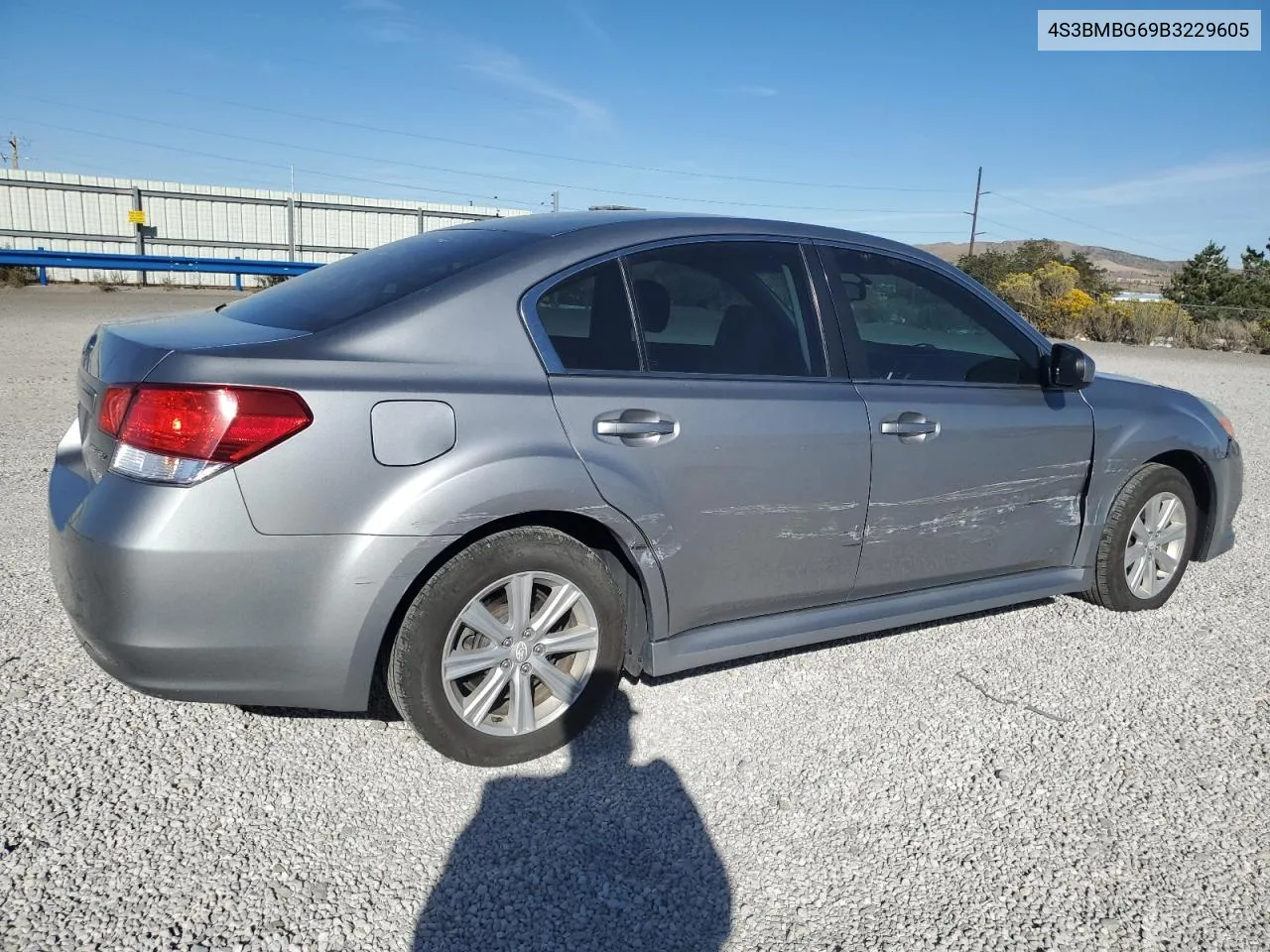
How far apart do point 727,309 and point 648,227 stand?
1.32ft

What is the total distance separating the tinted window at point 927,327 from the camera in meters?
3.79

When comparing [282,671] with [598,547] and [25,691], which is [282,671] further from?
[25,691]

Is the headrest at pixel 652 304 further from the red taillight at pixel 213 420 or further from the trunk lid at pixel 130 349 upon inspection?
the red taillight at pixel 213 420

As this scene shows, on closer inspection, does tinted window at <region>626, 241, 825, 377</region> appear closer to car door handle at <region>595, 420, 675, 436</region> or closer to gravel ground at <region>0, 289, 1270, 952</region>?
car door handle at <region>595, 420, 675, 436</region>

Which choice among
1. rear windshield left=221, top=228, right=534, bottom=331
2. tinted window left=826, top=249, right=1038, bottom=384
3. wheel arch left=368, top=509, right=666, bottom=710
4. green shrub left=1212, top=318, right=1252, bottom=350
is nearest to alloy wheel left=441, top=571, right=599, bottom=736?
wheel arch left=368, top=509, right=666, bottom=710

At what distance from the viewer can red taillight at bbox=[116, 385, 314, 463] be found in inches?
101

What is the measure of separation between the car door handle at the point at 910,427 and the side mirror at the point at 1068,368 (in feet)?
2.38

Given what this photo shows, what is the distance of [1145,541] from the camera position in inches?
181

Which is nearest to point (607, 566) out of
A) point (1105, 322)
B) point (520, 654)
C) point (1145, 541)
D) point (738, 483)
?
point (520, 654)

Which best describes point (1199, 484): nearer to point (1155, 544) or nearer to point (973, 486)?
point (1155, 544)

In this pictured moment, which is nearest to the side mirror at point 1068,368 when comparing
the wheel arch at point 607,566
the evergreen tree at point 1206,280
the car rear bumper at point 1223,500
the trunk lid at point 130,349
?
the car rear bumper at point 1223,500

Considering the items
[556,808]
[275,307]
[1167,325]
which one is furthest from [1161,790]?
[1167,325]

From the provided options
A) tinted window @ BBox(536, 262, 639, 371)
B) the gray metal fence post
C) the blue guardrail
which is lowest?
tinted window @ BBox(536, 262, 639, 371)

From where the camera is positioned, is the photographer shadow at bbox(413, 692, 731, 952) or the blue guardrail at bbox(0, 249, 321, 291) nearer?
the photographer shadow at bbox(413, 692, 731, 952)
